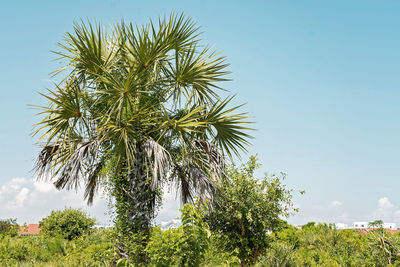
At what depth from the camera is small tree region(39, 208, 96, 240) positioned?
21.1 m

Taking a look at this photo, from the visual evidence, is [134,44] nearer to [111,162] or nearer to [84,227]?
[111,162]

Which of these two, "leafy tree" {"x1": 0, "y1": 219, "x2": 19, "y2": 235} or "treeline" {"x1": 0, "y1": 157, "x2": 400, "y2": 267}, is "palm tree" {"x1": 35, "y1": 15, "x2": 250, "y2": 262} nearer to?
"treeline" {"x1": 0, "y1": 157, "x2": 400, "y2": 267}

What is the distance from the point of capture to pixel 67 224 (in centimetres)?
2152

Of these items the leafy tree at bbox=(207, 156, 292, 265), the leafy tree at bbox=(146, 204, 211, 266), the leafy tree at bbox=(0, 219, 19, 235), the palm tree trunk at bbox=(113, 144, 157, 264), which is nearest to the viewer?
the leafy tree at bbox=(146, 204, 211, 266)

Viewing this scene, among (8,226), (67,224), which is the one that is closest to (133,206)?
(67,224)

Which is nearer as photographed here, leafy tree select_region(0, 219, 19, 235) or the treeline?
the treeline

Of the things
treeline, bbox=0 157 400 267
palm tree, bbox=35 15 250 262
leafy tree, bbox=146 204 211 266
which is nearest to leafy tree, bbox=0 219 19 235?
treeline, bbox=0 157 400 267

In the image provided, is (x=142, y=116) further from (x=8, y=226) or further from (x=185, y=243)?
(x=8, y=226)

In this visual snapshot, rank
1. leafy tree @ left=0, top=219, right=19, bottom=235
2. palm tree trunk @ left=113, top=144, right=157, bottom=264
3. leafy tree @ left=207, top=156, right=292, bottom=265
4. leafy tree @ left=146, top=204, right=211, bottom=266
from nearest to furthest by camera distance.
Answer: leafy tree @ left=146, top=204, right=211, bottom=266
palm tree trunk @ left=113, top=144, right=157, bottom=264
leafy tree @ left=207, top=156, right=292, bottom=265
leafy tree @ left=0, top=219, right=19, bottom=235

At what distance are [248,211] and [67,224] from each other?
1376cm

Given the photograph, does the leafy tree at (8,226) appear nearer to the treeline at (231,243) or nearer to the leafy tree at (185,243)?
the treeline at (231,243)

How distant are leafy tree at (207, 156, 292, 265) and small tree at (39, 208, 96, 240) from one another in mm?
11899

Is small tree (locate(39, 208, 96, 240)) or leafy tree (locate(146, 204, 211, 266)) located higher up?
small tree (locate(39, 208, 96, 240))

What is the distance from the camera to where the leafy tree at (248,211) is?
1149cm
